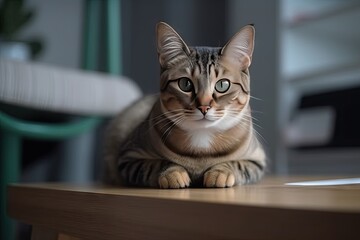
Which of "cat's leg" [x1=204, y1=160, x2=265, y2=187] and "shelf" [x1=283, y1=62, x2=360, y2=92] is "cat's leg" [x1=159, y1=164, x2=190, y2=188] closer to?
"cat's leg" [x1=204, y1=160, x2=265, y2=187]

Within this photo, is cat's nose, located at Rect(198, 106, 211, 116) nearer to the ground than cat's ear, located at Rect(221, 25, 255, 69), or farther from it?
nearer to the ground

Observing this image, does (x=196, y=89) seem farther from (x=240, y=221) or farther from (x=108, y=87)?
(x=108, y=87)

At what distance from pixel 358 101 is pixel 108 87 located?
0.84 meters

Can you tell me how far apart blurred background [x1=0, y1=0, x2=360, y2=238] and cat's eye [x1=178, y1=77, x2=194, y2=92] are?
855 millimetres

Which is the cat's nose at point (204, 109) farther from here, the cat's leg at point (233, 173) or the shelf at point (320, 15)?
the shelf at point (320, 15)

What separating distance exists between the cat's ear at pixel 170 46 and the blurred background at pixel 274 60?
32.0 inches

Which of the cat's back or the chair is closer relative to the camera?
the cat's back

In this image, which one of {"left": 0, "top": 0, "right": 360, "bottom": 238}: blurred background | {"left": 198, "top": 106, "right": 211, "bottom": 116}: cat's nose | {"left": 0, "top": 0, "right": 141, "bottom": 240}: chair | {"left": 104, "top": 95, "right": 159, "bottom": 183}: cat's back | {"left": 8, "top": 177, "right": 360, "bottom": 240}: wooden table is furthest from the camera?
{"left": 0, "top": 0, "right": 360, "bottom": 238}: blurred background

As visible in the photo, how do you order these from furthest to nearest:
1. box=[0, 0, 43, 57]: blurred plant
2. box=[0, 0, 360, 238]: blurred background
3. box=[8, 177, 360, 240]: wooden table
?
box=[0, 0, 360, 238]: blurred background, box=[0, 0, 43, 57]: blurred plant, box=[8, 177, 360, 240]: wooden table

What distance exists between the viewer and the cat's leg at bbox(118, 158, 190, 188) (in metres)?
0.71

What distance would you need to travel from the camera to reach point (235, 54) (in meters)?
0.75

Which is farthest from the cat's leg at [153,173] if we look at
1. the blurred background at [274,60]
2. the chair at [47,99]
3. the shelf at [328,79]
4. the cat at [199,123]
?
the shelf at [328,79]

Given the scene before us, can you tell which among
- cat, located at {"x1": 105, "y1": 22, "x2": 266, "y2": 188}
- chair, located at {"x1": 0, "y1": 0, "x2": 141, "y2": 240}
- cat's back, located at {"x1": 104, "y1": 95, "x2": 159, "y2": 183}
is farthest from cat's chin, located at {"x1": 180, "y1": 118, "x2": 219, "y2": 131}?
→ chair, located at {"x1": 0, "y1": 0, "x2": 141, "y2": 240}

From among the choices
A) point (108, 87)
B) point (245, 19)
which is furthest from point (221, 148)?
point (245, 19)
